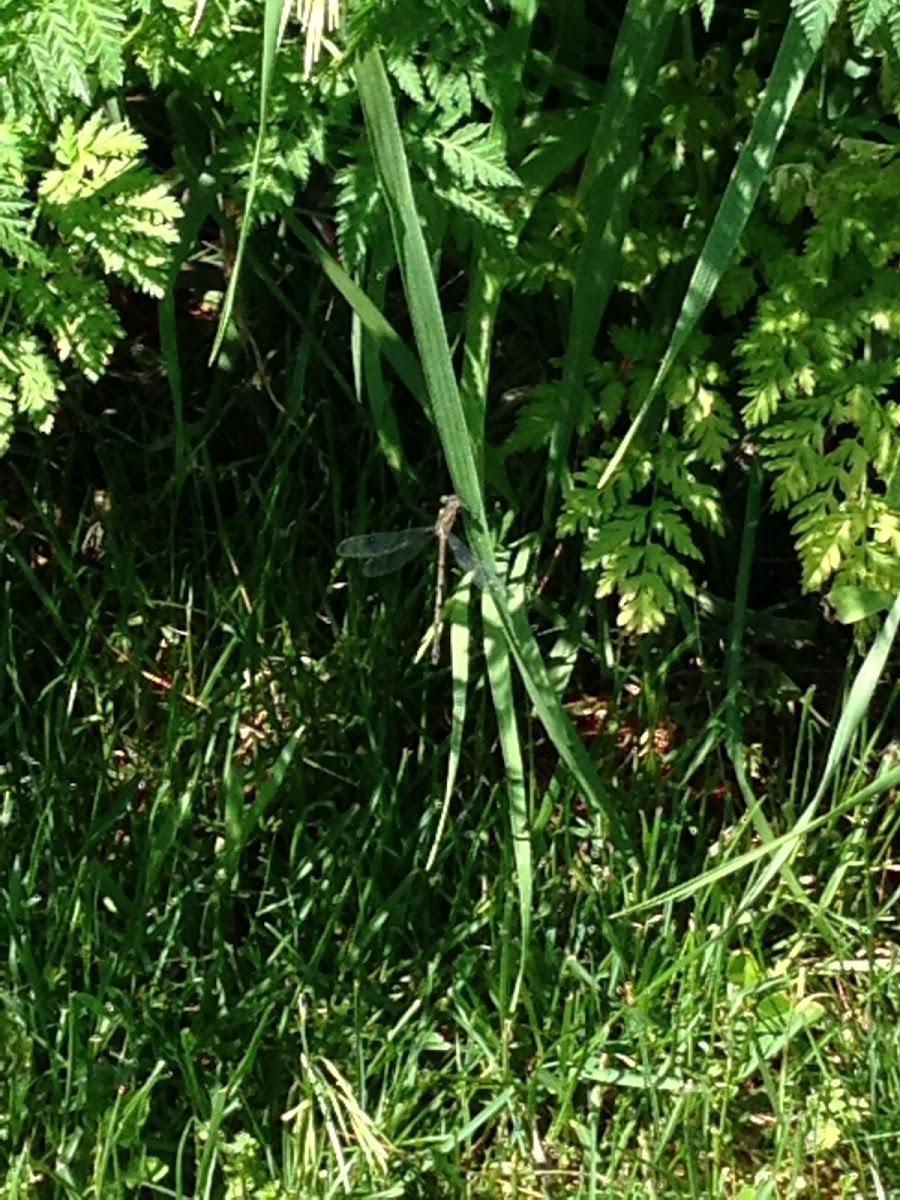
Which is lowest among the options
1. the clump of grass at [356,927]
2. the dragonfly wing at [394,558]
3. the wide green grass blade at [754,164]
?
the clump of grass at [356,927]

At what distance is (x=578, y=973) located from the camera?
5.81ft

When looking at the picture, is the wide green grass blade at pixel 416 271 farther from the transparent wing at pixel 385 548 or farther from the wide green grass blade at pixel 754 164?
the transparent wing at pixel 385 548

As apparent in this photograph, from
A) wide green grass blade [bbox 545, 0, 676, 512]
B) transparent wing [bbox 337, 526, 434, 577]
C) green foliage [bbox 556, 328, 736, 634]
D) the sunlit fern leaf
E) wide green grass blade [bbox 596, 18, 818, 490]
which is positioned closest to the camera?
the sunlit fern leaf

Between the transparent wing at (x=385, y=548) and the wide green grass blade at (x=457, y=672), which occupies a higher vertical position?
the transparent wing at (x=385, y=548)

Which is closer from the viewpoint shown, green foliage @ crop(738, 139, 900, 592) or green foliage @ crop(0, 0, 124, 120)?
green foliage @ crop(0, 0, 124, 120)

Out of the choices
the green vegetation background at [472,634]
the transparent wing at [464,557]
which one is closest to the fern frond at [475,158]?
the green vegetation background at [472,634]

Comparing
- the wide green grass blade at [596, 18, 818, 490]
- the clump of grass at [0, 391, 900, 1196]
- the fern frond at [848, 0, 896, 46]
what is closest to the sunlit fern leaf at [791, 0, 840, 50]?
the fern frond at [848, 0, 896, 46]

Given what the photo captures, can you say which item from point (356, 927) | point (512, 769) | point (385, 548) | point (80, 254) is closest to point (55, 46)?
point (80, 254)

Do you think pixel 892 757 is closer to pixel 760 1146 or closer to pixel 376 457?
pixel 760 1146

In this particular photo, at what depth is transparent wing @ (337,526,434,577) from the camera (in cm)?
184

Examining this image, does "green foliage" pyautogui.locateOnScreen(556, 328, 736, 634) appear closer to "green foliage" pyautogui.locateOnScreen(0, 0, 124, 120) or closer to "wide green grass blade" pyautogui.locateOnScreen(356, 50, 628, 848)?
"wide green grass blade" pyautogui.locateOnScreen(356, 50, 628, 848)

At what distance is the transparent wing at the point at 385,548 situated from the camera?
1.84 m

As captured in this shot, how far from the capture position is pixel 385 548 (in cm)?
186

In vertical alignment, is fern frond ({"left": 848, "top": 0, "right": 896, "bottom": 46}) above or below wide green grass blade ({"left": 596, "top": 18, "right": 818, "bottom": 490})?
above
